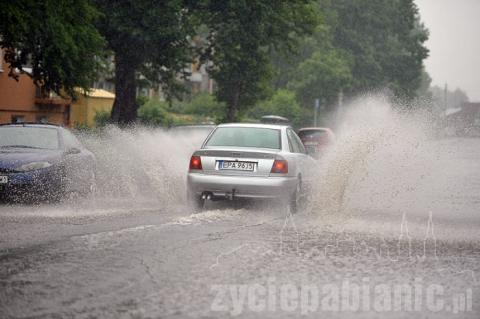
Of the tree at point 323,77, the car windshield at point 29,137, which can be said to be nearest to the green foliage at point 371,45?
the tree at point 323,77

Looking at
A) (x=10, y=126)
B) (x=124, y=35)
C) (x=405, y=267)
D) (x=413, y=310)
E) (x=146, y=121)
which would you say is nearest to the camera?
(x=413, y=310)

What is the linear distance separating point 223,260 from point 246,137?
5.85m

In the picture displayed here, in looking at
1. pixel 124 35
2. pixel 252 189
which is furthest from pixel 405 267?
pixel 124 35

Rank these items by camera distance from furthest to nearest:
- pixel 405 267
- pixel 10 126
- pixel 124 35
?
1. pixel 124 35
2. pixel 10 126
3. pixel 405 267

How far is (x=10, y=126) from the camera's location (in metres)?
16.3

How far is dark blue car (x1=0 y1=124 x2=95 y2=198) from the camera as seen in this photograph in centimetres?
1441

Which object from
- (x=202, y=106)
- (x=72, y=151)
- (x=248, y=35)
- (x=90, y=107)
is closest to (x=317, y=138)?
(x=248, y=35)

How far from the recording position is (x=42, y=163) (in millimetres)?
A: 14688

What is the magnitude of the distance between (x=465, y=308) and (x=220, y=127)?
27.2 ft

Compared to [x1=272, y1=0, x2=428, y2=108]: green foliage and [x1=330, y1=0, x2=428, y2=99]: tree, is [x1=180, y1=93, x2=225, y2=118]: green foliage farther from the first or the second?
[x1=330, y1=0, x2=428, y2=99]: tree

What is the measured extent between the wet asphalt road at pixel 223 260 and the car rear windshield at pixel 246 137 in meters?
1.08

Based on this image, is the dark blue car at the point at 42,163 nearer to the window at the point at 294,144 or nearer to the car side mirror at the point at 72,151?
the car side mirror at the point at 72,151

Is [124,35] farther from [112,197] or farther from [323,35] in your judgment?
[323,35]

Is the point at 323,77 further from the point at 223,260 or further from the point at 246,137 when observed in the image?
the point at 223,260
